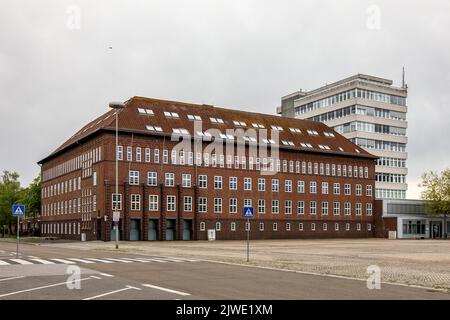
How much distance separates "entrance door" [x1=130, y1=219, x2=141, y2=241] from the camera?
7044 cm

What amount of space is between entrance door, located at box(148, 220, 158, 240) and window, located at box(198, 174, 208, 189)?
25.1 feet


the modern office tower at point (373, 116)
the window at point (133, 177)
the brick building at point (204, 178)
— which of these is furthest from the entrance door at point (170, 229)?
the modern office tower at point (373, 116)

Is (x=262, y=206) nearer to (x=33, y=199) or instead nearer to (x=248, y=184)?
(x=248, y=184)

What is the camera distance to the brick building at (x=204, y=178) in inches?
2790

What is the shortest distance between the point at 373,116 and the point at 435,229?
22319 mm

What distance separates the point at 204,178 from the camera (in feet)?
252

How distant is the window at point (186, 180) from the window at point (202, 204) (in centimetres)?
228

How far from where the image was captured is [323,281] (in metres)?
18.1

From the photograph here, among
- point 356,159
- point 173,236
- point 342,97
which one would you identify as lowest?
point 173,236

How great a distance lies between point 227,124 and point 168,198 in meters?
14.5

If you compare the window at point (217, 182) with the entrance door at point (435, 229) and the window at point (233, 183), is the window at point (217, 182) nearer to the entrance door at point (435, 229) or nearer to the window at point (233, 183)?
the window at point (233, 183)

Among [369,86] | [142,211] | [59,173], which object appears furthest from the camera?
[369,86]
